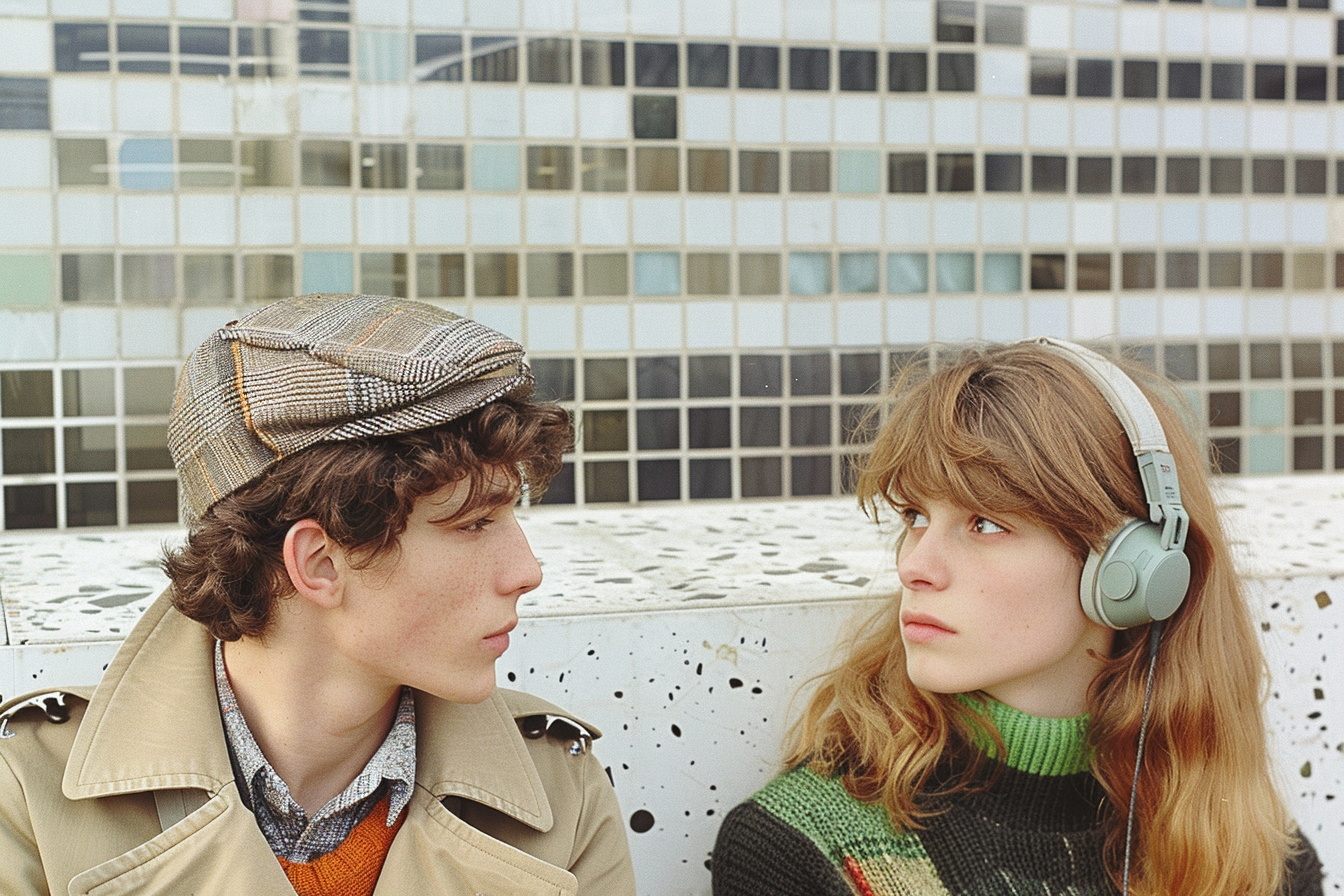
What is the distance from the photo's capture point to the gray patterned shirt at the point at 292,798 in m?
1.26

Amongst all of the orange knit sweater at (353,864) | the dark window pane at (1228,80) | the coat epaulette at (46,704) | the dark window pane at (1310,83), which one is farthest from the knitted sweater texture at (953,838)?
the dark window pane at (1310,83)

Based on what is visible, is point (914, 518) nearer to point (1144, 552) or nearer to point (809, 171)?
point (1144, 552)

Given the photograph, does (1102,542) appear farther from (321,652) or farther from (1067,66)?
(1067,66)

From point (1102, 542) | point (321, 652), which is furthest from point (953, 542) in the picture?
point (321, 652)

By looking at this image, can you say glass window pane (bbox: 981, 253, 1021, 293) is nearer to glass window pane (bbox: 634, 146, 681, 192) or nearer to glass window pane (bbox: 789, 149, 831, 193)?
glass window pane (bbox: 789, 149, 831, 193)

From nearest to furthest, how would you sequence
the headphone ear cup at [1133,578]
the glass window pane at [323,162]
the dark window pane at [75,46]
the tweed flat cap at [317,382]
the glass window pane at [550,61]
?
the tweed flat cap at [317,382] → the headphone ear cup at [1133,578] → the dark window pane at [75,46] → the glass window pane at [323,162] → the glass window pane at [550,61]

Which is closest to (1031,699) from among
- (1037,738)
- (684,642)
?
(1037,738)

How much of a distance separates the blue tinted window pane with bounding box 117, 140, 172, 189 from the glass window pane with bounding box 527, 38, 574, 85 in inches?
24.5

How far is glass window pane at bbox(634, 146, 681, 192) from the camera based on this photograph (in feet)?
7.64

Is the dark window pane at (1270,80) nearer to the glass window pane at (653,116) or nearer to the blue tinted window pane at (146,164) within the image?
the glass window pane at (653,116)

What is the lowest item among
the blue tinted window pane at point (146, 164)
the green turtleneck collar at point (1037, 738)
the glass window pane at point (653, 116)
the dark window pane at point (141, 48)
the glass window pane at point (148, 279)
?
the green turtleneck collar at point (1037, 738)

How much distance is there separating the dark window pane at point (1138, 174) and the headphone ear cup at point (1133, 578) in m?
1.31

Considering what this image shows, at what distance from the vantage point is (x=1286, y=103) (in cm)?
265

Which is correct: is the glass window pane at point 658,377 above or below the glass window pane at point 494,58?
below
